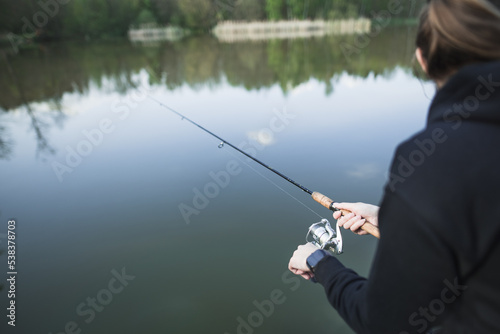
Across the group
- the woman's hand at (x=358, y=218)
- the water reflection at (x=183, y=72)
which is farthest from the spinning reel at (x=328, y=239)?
the water reflection at (x=183, y=72)

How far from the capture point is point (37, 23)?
26.3 metres

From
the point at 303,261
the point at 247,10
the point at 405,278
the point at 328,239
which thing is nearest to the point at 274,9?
the point at 247,10

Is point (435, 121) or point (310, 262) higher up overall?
point (435, 121)

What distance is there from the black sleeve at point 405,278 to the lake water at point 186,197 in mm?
353

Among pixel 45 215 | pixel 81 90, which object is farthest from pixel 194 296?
pixel 81 90

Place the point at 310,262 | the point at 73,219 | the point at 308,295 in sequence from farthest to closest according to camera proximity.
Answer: the point at 73,219, the point at 308,295, the point at 310,262

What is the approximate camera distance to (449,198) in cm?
47

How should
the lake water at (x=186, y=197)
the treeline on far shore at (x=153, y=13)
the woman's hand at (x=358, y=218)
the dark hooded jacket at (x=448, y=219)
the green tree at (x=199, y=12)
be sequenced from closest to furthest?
the dark hooded jacket at (x=448, y=219), the woman's hand at (x=358, y=218), the lake water at (x=186, y=197), the treeline on far shore at (x=153, y=13), the green tree at (x=199, y=12)

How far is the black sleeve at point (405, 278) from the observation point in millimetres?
502

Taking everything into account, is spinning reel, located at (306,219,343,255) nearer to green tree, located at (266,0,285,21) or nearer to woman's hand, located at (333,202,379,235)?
woman's hand, located at (333,202,379,235)

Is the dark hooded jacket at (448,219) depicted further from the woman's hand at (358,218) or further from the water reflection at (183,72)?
the water reflection at (183,72)

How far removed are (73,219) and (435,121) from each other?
326 cm

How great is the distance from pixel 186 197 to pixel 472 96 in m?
2.94

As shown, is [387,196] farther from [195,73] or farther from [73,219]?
[195,73]
